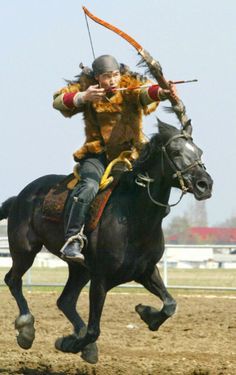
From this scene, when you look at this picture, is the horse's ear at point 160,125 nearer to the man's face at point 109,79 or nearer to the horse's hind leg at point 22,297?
the man's face at point 109,79

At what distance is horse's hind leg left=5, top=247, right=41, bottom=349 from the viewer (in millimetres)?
9836

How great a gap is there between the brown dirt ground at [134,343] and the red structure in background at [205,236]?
215 feet

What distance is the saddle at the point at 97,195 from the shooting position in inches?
353

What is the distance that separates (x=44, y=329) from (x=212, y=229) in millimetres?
82349

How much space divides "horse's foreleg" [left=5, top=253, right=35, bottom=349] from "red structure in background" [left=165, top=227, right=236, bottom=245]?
70.8 m

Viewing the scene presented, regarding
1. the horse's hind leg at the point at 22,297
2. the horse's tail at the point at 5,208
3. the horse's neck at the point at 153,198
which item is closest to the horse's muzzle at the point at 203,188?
the horse's neck at the point at 153,198

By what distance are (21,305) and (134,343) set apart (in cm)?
212

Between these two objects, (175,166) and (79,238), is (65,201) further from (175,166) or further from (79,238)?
(175,166)

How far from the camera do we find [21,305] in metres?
10.1

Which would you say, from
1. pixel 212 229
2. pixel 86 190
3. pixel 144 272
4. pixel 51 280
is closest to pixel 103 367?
pixel 144 272

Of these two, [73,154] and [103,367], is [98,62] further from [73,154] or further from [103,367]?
[103,367]

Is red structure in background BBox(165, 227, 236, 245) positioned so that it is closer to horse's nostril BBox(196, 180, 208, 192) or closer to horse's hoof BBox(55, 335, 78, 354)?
horse's hoof BBox(55, 335, 78, 354)

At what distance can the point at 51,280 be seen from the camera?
26.0m

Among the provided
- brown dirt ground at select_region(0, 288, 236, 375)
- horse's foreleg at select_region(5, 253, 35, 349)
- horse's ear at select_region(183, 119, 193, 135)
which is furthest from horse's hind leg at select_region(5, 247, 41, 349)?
horse's ear at select_region(183, 119, 193, 135)
